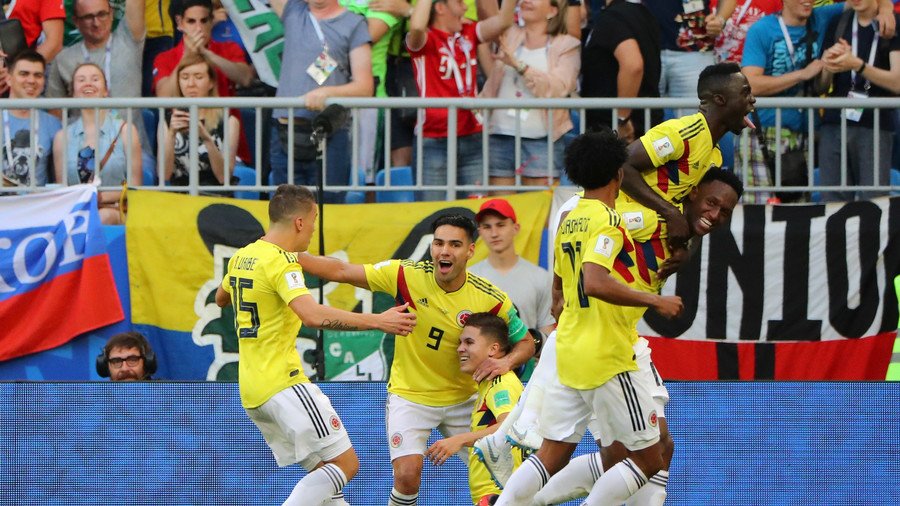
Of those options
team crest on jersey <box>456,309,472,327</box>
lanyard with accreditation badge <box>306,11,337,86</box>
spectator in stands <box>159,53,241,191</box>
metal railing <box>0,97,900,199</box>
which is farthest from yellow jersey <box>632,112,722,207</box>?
spectator in stands <box>159,53,241,191</box>

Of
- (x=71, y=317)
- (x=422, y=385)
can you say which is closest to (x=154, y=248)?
(x=71, y=317)

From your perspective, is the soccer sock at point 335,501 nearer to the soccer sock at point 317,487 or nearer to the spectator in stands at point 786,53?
the soccer sock at point 317,487

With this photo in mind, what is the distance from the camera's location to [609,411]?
336 inches

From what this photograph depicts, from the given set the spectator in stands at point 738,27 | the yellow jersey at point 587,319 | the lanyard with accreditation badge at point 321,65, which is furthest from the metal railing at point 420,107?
the yellow jersey at point 587,319

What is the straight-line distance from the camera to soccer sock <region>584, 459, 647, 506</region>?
8641mm

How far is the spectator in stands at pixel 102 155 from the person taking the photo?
1243 centimetres

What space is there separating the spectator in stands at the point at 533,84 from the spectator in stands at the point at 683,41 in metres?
0.82

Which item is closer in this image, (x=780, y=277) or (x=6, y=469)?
(x=6, y=469)

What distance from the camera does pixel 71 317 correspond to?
12336 mm

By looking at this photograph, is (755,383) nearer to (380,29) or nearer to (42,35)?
(380,29)

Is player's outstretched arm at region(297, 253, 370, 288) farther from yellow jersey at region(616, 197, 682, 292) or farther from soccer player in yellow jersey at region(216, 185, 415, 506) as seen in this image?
yellow jersey at region(616, 197, 682, 292)

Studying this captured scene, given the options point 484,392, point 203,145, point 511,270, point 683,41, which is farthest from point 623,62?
point 484,392

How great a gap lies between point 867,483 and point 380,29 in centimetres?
524

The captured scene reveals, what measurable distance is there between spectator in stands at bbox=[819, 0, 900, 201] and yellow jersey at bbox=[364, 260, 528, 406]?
381 cm
